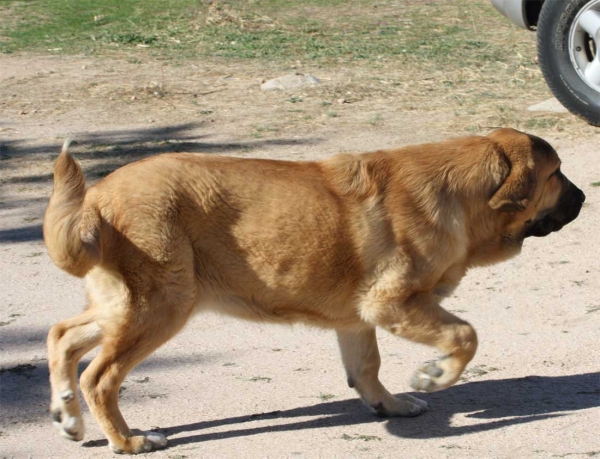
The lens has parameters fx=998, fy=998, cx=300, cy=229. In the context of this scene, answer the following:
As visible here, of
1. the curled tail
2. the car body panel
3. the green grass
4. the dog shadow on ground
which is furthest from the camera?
the green grass

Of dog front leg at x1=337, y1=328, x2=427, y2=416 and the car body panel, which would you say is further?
the car body panel

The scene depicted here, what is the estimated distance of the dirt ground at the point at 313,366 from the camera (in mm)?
4668

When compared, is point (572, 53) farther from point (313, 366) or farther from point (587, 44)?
point (313, 366)

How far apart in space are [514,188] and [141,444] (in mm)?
2156

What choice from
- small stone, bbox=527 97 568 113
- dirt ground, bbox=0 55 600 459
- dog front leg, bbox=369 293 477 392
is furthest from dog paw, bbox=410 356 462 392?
small stone, bbox=527 97 568 113

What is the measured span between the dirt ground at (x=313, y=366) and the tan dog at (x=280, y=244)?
0.27m

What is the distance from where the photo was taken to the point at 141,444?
15.0ft

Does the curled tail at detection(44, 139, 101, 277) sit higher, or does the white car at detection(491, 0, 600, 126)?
the curled tail at detection(44, 139, 101, 277)

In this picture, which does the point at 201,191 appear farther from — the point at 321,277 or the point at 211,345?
the point at 211,345

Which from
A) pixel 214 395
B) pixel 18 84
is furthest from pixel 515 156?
pixel 18 84

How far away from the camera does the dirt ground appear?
4.67 m

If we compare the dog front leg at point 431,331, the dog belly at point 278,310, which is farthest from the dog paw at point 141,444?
the dog front leg at point 431,331

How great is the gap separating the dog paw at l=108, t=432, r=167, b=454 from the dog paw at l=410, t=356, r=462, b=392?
1217mm

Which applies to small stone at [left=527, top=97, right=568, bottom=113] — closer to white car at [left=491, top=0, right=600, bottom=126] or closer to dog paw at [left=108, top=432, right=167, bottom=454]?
white car at [left=491, top=0, right=600, bottom=126]
